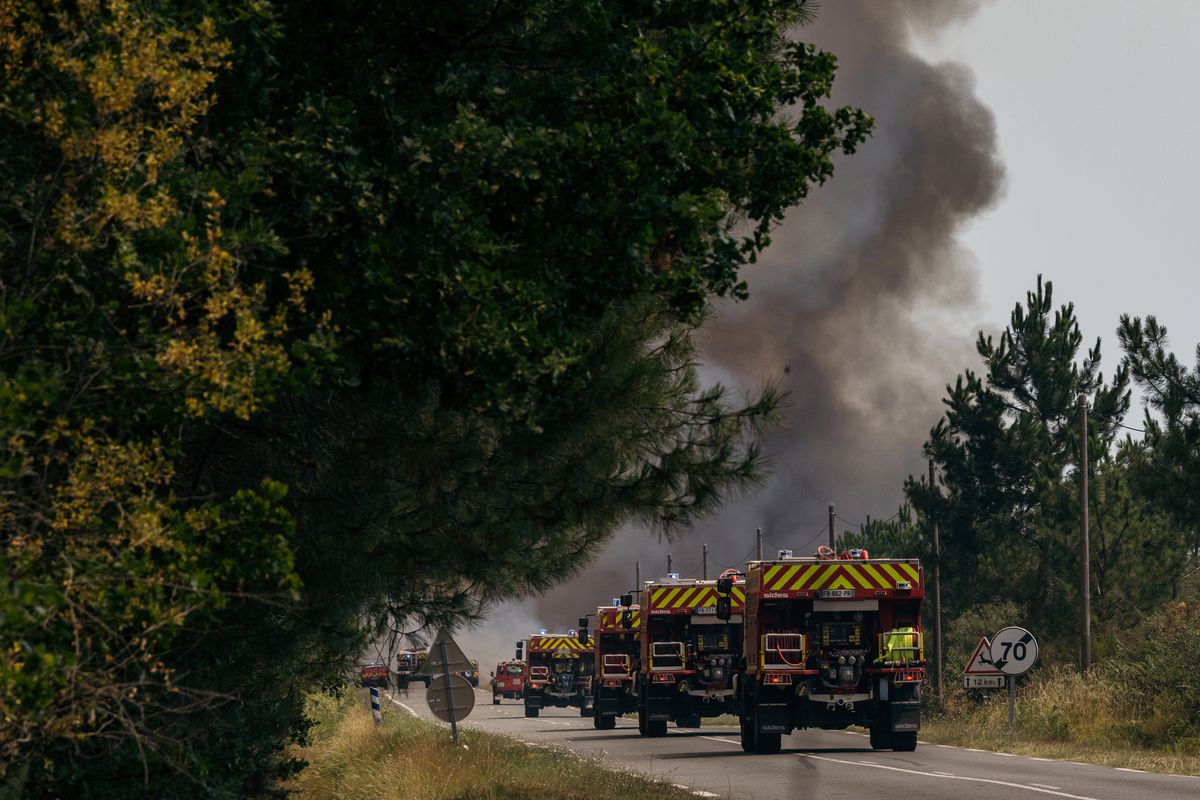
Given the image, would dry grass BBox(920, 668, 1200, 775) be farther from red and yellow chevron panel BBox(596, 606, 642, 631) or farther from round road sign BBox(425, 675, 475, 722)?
round road sign BBox(425, 675, 475, 722)

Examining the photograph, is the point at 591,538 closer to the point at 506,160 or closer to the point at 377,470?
the point at 377,470

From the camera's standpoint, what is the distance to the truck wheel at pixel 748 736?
2462 cm

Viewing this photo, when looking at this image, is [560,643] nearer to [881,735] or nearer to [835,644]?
[881,735]

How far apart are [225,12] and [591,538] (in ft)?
16.7

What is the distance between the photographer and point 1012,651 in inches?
1064

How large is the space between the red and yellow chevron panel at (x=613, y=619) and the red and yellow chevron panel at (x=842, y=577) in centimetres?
1243

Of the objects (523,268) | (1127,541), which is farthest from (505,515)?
(1127,541)

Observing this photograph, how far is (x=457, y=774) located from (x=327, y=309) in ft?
34.3

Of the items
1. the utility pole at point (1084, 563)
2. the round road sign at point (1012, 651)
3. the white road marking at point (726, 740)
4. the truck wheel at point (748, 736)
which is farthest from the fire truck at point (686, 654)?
the utility pole at point (1084, 563)

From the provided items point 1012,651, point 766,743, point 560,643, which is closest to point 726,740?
point 766,743

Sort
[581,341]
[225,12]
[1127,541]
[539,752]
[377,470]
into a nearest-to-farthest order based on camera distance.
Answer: [225,12] → [581,341] → [377,470] → [539,752] → [1127,541]

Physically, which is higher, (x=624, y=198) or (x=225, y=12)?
(x=225, y=12)

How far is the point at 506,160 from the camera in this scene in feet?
25.8

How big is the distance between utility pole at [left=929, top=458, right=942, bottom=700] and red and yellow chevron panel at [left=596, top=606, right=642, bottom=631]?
7768 mm
